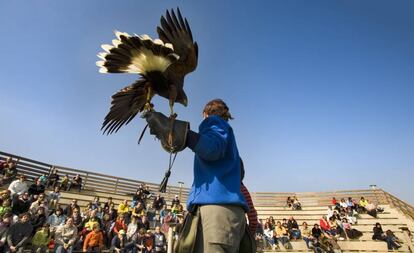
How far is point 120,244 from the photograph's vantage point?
31.2ft

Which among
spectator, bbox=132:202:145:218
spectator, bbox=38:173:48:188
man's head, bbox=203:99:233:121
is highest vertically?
spectator, bbox=38:173:48:188

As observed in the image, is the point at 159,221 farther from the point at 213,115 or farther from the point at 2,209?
the point at 213,115

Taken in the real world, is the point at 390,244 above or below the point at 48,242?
above

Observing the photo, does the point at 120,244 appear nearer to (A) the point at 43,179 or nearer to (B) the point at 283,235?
(A) the point at 43,179

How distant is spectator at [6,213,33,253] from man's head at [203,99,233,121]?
7801mm

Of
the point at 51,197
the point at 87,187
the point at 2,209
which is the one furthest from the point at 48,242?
the point at 87,187

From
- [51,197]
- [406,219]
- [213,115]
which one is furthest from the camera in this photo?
[406,219]

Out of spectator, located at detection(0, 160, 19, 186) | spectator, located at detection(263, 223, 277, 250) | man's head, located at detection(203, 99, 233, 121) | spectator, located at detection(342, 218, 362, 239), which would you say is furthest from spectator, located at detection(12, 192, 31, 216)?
spectator, located at detection(342, 218, 362, 239)

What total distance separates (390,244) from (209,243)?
12993mm

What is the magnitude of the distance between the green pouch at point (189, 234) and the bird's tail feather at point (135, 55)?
3.68 feet

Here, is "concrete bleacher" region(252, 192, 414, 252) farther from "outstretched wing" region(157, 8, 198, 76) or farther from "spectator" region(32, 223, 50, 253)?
"outstretched wing" region(157, 8, 198, 76)

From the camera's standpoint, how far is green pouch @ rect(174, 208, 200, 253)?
1.72 meters

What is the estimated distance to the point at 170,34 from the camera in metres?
2.47

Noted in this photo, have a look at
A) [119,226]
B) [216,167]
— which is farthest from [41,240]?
[216,167]
